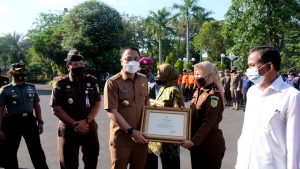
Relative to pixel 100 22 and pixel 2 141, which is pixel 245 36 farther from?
pixel 2 141

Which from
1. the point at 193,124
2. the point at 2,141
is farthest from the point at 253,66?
the point at 2,141

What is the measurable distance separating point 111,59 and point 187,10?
69.0ft

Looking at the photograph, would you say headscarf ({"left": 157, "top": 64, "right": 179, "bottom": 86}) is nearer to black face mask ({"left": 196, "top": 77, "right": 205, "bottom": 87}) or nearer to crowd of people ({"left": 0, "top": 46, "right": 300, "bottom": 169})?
crowd of people ({"left": 0, "top": 46, "right": 300, "bottom": 169})

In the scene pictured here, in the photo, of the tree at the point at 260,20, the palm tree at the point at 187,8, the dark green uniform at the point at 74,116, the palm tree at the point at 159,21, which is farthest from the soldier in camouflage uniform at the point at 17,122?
the palm tree at the point at 159,21

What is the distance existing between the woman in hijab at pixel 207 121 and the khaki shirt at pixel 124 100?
63 centimetres

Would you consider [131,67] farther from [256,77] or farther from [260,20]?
[260,20]

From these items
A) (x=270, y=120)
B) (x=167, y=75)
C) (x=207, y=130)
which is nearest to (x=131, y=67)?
(x=167, y=75)

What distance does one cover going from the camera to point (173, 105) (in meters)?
4.55

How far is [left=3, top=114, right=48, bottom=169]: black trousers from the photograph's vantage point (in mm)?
5672

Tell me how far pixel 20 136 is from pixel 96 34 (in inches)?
1002

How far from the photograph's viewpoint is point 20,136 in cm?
571

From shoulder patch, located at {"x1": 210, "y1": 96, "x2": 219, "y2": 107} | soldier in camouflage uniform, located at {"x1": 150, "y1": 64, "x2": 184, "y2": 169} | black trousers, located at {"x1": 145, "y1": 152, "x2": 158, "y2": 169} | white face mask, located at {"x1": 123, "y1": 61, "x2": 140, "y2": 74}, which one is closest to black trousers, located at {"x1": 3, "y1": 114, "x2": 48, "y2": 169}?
black trousers, located at {"x1": 145, "y1": 152, "x2": 158, "y2": 169}

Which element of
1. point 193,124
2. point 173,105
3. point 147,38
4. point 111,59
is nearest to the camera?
point 193,124

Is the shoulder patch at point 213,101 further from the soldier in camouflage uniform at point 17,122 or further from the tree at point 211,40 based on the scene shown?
the tree at point 211,40
